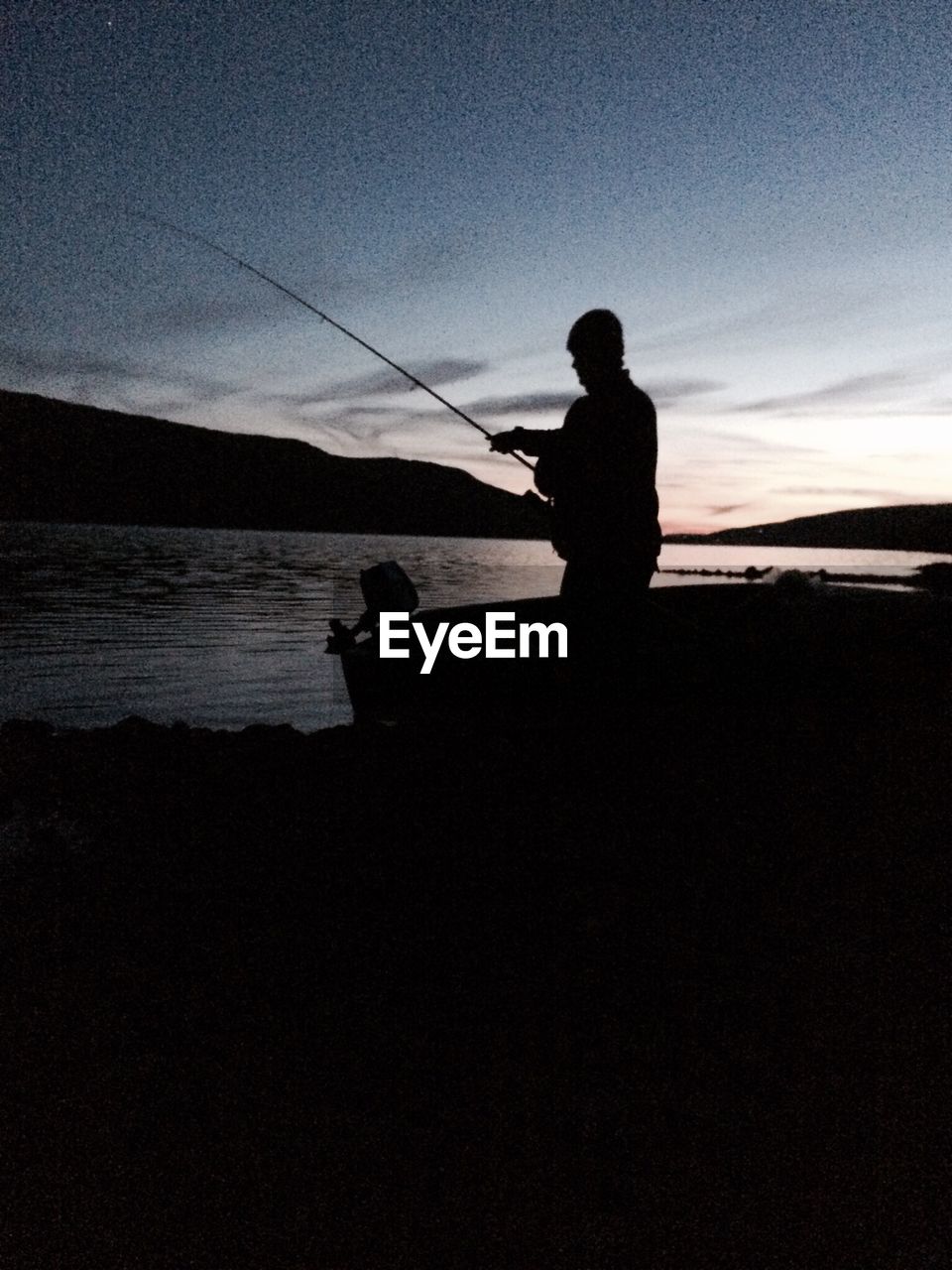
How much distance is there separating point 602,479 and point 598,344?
824 millimetres

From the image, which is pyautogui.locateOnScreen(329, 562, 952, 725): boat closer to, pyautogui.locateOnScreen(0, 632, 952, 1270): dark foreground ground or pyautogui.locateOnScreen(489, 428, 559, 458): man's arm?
pyautogui.locateOnScreen(0, 632, 952, 1270): dark foreground ground

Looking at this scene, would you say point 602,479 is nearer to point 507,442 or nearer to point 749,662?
point 507,442

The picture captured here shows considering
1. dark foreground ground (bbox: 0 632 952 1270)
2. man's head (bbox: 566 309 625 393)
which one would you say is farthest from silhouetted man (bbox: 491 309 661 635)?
dark foreground ground (bbox: 0 632 952 1270)

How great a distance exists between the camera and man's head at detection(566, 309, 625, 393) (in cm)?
502

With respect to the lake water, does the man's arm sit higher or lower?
higher

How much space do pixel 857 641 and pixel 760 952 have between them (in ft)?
10.6

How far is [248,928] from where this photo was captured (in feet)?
15.6

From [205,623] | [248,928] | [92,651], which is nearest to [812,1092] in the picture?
[248,928]

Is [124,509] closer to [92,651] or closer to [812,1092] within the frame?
[92,651]

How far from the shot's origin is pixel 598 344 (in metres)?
5.04

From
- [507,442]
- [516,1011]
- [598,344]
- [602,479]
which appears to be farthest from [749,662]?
[516,1011]

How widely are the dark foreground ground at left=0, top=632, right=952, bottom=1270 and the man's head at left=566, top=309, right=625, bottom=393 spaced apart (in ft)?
8.57

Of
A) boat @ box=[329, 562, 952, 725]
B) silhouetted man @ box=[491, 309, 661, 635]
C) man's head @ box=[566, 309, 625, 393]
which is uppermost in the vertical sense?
man's head @ box=[566, 309, 625, 393]

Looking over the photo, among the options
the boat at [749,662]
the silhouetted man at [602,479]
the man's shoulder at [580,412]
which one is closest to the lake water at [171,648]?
the boat at [749,662]
